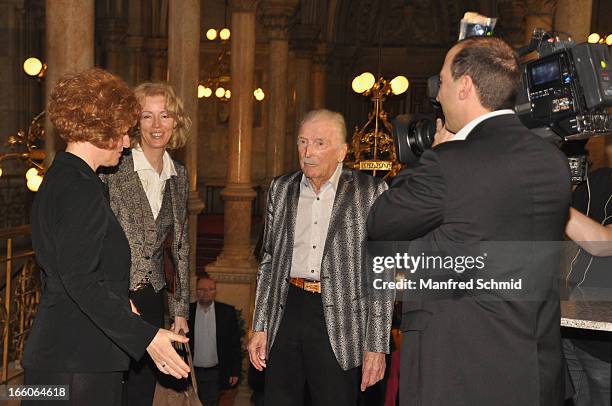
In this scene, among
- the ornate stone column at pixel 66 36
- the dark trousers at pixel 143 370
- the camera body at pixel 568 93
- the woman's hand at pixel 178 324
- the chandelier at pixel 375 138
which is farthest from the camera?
the chandelier at pixel 375 138

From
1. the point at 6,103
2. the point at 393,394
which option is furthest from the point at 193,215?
the point at 6,103

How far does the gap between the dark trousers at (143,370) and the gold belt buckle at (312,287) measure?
0.69 meters

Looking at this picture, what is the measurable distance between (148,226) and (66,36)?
1.57 m

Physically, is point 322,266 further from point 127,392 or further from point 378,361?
point 127,392

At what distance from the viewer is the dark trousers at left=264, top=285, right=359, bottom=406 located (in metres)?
3.73

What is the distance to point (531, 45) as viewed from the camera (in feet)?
9.41

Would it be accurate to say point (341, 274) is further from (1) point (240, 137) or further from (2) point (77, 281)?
(1) point (240, 137)

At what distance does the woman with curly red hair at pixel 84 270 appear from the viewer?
2.72 m

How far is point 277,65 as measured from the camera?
14.1 metres

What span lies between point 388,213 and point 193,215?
655cm

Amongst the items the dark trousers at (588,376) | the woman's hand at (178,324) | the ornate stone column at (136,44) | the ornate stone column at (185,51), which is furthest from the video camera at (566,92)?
the ornate stone column at (136,44)

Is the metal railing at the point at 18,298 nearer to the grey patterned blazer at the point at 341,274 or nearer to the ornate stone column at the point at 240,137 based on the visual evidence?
the grey patterned blazer at the point at 341,274

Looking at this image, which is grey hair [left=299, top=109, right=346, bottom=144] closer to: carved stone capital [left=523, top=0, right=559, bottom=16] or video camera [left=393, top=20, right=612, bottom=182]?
video camera [left=393, top=20, right=612, bottom=182]

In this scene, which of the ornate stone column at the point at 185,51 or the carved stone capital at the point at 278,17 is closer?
the ornate stone column at the point at 185,51
